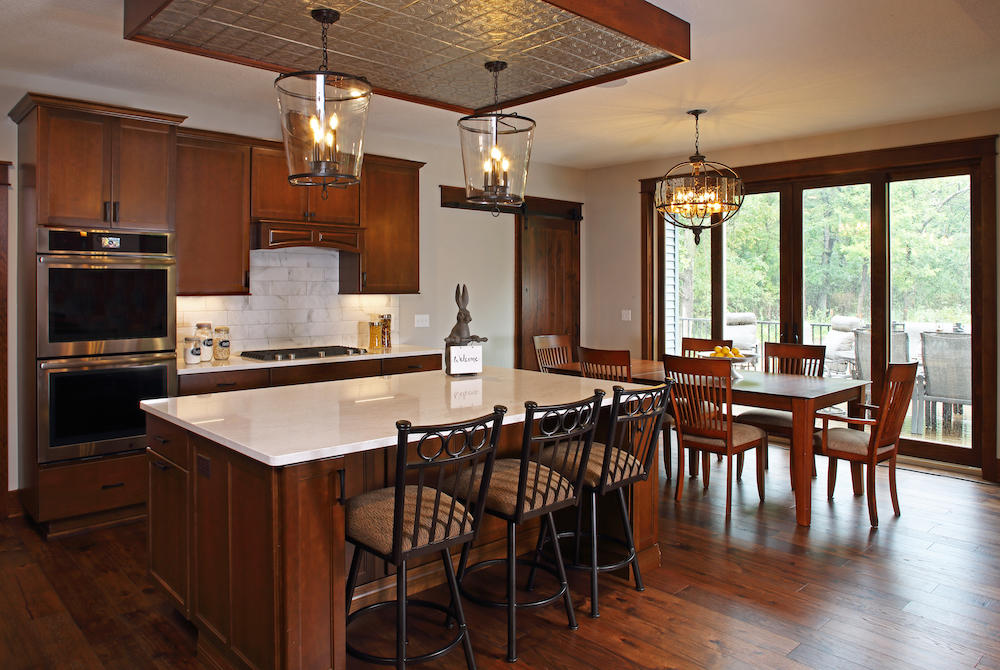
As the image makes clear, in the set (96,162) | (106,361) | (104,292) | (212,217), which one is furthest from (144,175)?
(106,361)

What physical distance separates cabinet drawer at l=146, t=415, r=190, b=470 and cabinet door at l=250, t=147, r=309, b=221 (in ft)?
7.77

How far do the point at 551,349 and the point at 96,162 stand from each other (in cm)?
346

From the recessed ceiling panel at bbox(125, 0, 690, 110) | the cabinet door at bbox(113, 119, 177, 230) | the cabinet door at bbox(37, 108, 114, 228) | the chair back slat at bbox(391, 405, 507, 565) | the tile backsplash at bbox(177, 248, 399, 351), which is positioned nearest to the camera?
the chair back slat at bbox(391, 405, 507, 565)

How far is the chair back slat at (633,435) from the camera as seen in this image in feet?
9.18

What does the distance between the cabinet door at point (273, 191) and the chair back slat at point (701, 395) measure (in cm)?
277

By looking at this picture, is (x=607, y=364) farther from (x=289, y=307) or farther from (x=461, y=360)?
(x=289, y=307)

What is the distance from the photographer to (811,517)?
4121mm

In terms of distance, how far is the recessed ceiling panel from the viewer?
2670 millimetres

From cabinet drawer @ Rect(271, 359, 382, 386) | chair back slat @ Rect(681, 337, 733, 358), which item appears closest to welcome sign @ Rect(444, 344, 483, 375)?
cabinet drawer @ Rect(271, 359, 382, 386)

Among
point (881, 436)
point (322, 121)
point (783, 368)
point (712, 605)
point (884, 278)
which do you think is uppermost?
point (322, 121)

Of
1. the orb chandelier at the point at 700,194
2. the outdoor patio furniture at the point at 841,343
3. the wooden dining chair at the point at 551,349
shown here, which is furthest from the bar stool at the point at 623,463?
the outdoor patio furniture at the point at 841,343

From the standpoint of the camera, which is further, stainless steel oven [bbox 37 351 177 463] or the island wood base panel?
stainless steel oven [bbox 37 351 177 463]

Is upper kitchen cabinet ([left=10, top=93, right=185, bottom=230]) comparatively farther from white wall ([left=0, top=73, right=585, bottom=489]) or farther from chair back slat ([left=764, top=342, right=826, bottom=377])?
chair back slat ([left=764, top=342, right=826, bottom=377])

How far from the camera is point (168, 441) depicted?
8.66 feet
